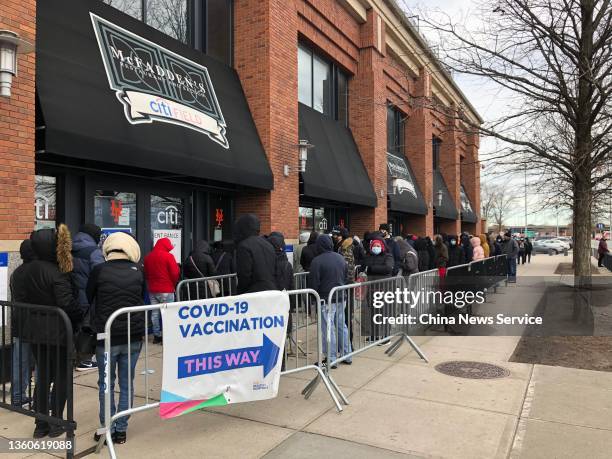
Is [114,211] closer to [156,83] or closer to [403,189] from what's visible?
[156,83]

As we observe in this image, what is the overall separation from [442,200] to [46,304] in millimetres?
22157

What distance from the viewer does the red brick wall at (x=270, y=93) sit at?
10.5 metres

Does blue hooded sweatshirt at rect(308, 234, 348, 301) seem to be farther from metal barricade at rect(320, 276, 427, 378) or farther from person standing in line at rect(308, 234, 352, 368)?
metal barricade at rect(320, 276, 427, 378)

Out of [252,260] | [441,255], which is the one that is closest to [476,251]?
[441,255]

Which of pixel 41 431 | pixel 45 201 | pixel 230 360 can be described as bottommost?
pixel 41 431

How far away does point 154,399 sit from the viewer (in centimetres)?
503

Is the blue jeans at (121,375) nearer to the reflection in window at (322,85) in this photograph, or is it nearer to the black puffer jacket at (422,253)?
the black puffer jacket at (422,253)

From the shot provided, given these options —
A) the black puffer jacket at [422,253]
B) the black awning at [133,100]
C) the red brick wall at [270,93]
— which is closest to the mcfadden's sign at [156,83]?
the black awning at [133,100]

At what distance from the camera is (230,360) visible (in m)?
4.11

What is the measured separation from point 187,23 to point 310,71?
4625mm

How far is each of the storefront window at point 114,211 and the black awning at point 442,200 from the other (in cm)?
1703

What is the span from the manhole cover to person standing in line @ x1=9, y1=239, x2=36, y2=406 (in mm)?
4652

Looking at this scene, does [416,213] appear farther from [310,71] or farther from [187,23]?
[187,23]

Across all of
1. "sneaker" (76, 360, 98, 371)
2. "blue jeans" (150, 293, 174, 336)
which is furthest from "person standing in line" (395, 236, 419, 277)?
A: "sneaker" (76, 360, 98, 371)
